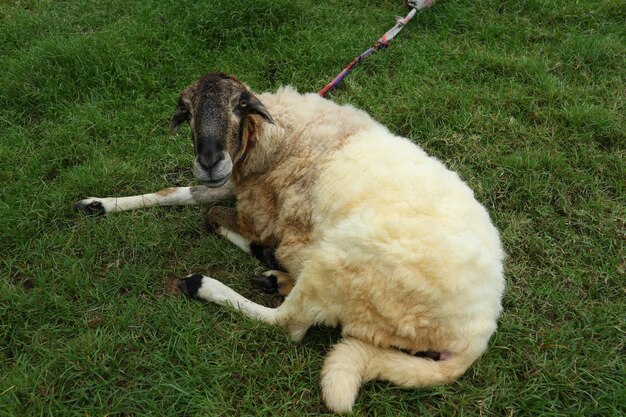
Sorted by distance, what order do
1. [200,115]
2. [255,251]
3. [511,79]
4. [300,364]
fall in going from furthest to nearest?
[511,79] < [255,251] < [200,115] < [300,364]

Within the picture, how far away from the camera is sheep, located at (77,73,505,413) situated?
2426 mm

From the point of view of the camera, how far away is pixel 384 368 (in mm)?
2463

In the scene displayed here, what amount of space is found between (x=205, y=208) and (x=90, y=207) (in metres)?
0.82

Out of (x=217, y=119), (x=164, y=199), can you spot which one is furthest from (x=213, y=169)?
(x=164, y=199)

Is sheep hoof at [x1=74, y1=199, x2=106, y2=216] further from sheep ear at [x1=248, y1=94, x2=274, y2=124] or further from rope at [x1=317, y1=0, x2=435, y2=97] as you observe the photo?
rope at [x1=317, y1=0, x2=435, y2=97]

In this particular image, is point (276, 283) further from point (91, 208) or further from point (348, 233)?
point (91, 208)

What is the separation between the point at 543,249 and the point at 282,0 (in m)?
3.48

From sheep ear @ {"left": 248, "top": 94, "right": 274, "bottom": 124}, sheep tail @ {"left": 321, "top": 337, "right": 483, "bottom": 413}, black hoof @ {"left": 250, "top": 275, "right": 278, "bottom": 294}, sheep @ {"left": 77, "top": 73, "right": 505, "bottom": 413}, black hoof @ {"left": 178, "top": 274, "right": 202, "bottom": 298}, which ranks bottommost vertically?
black hoof @ {"left": 250, "top": 275, "right": 278, "bottom": 294}

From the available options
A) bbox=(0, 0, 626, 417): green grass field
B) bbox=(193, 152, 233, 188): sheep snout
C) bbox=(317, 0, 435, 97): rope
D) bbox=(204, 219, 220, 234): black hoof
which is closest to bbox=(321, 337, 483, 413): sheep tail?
bbox=(0, 0, 626, 417): green grass field

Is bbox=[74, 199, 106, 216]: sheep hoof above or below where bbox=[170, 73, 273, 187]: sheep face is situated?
below

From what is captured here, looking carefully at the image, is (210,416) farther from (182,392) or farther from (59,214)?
(59,214)

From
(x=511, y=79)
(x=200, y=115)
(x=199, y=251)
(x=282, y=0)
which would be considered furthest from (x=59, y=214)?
(x=511, y=79)

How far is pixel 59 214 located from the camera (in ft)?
11.8

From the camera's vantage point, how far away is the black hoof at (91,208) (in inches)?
142
